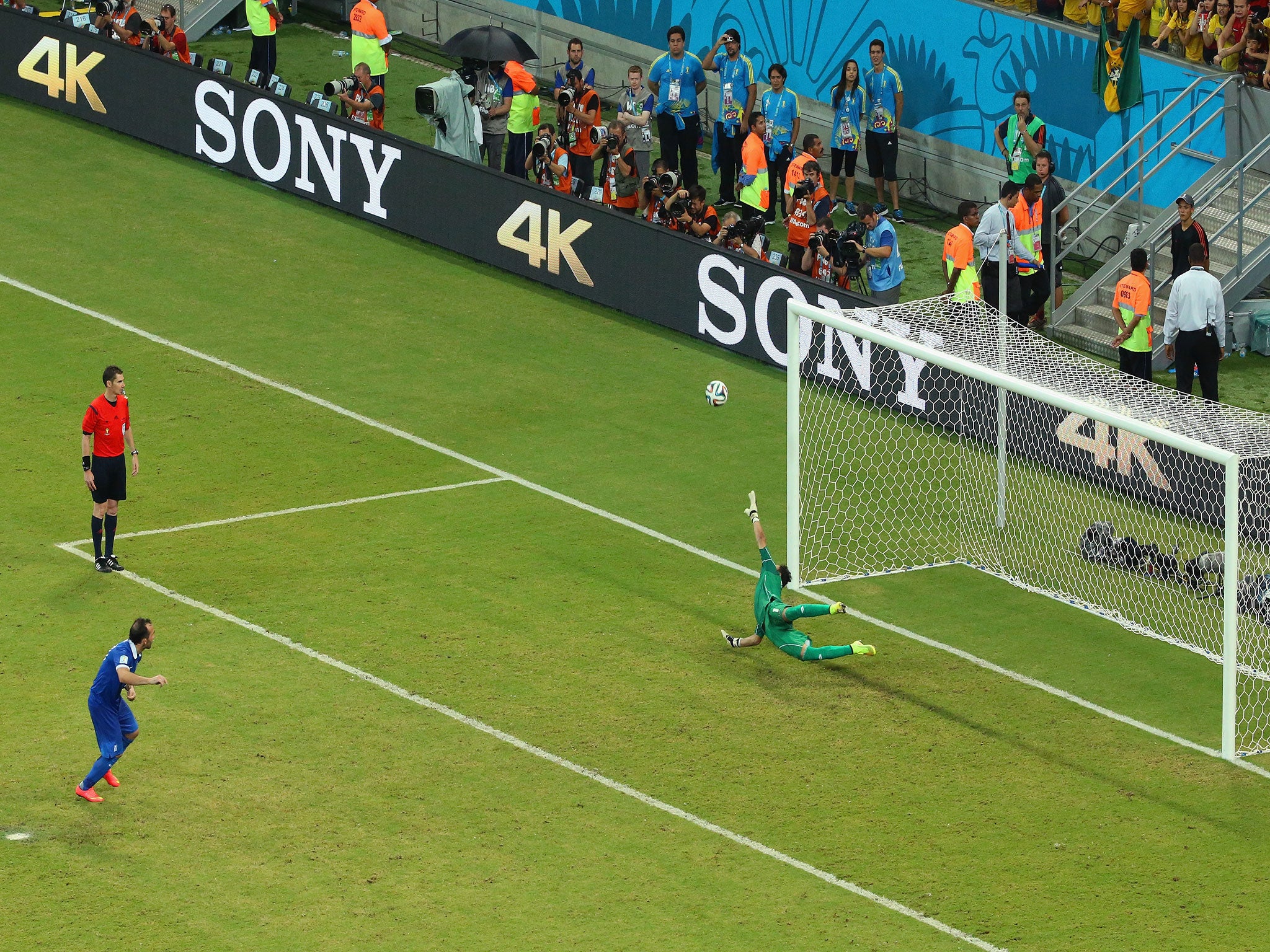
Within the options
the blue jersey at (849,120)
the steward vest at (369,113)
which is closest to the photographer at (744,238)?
the blue jersey at (849,120)

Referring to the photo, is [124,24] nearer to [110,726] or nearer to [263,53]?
[263,53]

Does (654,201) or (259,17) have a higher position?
(259,17)

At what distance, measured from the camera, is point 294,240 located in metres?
30.3

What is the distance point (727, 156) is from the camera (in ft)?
105

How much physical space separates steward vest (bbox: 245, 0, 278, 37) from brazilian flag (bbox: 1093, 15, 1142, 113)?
13.0m

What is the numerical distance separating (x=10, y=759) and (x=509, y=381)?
1014cm

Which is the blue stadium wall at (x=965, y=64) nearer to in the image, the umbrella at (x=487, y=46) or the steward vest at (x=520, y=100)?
the steward vest at (x=520, y=100)

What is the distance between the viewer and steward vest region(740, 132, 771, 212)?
96.2 feet

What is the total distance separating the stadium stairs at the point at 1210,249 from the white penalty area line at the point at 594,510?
782 cm

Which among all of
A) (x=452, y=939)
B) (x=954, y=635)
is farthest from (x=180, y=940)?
(x=954, y=635)

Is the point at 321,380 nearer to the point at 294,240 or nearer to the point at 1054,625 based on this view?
the point at 294,240

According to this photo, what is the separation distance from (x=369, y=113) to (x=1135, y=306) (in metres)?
12.1

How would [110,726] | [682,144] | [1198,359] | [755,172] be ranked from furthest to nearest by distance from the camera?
[682,144]
[755,172]
[1198,359]
[110,726]

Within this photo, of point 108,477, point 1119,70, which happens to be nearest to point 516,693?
point 108,477
